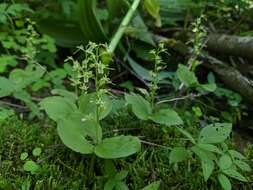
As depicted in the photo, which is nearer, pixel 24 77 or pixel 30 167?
pixel 30 167

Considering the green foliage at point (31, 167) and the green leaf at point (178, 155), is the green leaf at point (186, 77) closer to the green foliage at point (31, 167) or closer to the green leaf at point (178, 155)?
the green leaf at point (178, 155)

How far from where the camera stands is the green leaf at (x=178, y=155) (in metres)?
1.34

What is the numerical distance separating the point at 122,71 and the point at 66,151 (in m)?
0.92

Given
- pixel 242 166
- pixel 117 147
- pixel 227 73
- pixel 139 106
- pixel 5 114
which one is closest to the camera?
pixel 117 147

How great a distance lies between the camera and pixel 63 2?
2.16 metres

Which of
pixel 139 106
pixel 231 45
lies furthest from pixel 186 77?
pixel 231 45

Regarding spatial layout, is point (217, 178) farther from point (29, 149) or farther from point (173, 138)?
point (29, 149)

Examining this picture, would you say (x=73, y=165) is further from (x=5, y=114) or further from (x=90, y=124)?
(x=5, y=114)

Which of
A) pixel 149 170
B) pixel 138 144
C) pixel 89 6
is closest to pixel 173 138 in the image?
pixel 149 170

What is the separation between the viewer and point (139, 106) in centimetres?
147

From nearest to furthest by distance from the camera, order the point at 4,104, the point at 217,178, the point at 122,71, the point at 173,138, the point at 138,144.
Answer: the point at 138,144 < the point at 217,178 < the point at 173,138 < the point at 4,104 < the point at 122,71

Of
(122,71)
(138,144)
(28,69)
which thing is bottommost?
(122,71)

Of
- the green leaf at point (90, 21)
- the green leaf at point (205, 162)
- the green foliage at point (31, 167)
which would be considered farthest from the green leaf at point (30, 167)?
the green leaf at point (90, 21)

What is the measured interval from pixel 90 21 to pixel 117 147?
41.9 inches
